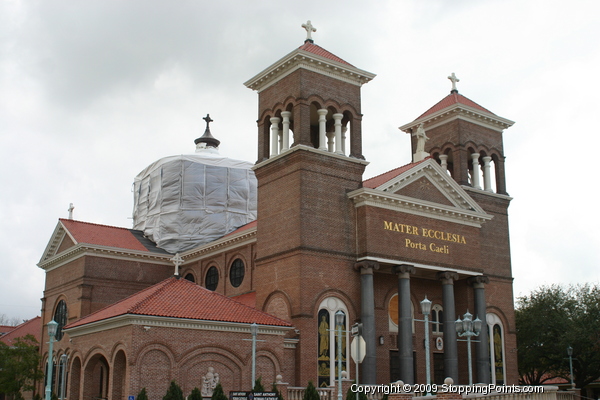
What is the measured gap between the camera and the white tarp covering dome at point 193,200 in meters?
54.4

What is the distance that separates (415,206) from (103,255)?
21826 millimetres

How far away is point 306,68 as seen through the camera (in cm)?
3931

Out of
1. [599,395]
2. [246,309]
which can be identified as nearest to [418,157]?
[246,309]

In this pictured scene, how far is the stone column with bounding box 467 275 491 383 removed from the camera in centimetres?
4128

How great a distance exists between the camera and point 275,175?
39.2 m

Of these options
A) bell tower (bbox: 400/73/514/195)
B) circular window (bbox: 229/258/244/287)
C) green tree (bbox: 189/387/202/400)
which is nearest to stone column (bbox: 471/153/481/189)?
bell tower (bbox: 400/73/514/195)

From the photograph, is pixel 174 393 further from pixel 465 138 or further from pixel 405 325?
pixel 465 138

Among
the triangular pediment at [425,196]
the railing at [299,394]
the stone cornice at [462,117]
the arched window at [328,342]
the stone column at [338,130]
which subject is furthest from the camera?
the stone cornice at [462,117]

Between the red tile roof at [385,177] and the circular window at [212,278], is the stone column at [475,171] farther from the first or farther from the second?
the circular window at [212,278]

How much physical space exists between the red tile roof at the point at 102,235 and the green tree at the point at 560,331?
1131 inches

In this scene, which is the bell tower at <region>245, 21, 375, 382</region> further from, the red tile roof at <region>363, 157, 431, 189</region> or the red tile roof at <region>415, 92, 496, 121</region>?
the red tile roof at <region>415, 92, 496, 121</region>

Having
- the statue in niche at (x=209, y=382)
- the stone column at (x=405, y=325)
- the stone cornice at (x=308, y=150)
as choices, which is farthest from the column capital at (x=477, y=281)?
the statue in niche at (x=209, y=382)

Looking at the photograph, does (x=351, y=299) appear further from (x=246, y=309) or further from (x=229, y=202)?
(x=229, y=202)

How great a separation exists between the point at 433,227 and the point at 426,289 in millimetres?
4046
